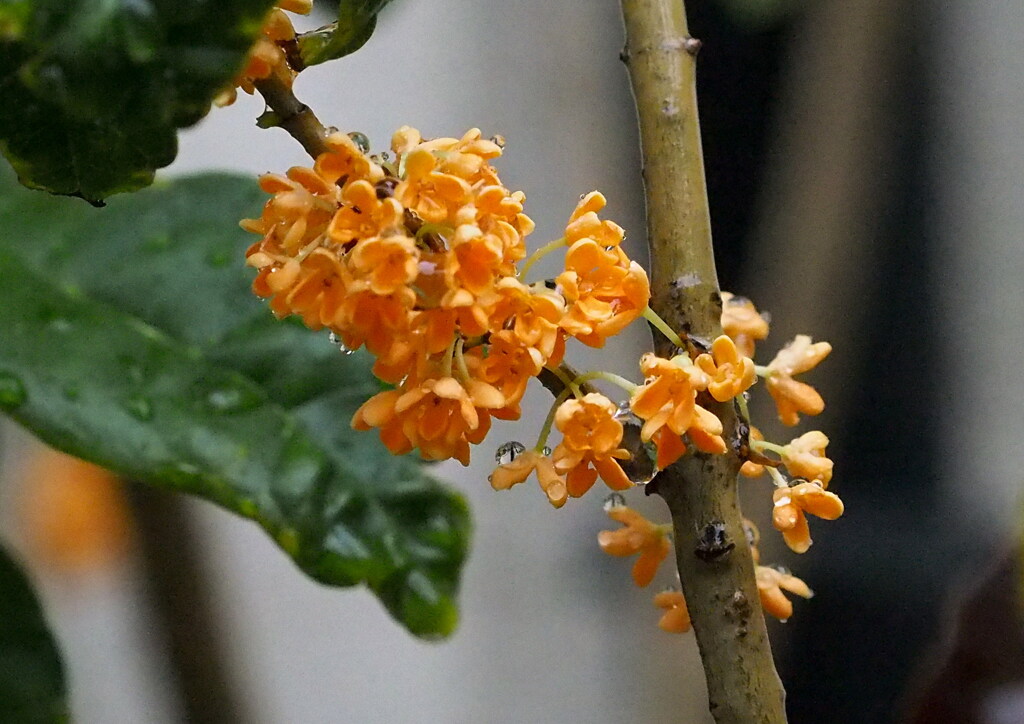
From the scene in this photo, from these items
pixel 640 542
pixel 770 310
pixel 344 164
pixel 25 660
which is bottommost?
pixel 25 660

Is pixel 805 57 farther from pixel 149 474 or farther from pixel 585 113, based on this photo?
pixel 149 474

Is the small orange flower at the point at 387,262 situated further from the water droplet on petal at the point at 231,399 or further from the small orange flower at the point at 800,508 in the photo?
the water droplet on petal at the point at 231,399

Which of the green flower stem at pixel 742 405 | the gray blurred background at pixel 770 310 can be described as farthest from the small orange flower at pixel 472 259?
the gray blurred background at pixel 770 310

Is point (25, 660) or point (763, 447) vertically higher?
point (763, 447)

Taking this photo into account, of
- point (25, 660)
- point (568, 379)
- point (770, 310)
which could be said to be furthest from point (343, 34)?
point (770, 310)

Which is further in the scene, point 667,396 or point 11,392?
point 11,392

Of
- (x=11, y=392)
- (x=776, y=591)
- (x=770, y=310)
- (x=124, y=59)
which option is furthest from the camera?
(x=770, y=310)

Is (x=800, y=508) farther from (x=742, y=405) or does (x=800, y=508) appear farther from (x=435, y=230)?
(x=435, y=230)
